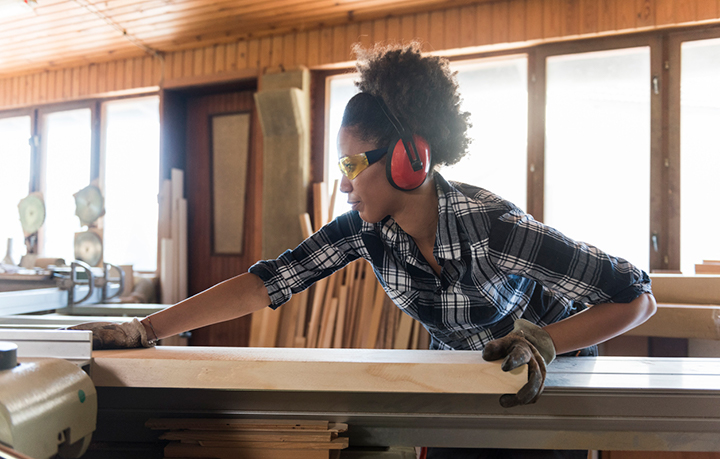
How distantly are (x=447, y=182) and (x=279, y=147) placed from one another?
319 centimetres

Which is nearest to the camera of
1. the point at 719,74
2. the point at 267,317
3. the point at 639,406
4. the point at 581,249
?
the point at 639,406

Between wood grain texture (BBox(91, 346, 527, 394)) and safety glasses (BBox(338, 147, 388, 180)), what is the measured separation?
56 cm

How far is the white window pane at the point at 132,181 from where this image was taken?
17.4 feet

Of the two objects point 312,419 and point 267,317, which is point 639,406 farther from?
point 267,317

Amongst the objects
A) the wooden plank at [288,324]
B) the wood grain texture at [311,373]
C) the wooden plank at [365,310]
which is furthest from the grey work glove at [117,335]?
the wooden plank at [288,324]

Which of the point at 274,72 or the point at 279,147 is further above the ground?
the point at 274,72

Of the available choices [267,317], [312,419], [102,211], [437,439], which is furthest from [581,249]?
[102,211]

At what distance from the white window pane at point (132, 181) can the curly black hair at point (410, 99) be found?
4.45 metres

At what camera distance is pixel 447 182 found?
141 cm

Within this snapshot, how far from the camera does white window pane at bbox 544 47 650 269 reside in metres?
3.60

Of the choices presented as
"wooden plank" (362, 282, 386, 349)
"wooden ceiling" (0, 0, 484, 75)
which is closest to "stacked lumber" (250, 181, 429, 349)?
"wooden plank" (362, 282, 386, 349)

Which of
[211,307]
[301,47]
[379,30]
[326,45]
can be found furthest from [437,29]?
[211,307]

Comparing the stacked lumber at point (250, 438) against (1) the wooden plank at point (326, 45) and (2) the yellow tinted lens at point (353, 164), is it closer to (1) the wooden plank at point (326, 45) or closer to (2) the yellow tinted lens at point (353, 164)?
(2) the yellow tinted lens at point (353, 164)

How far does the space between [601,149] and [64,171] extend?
19.5ft
